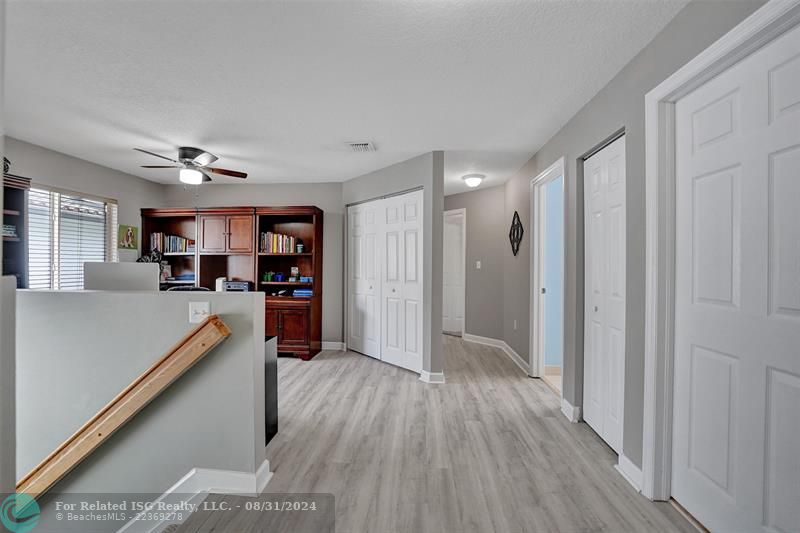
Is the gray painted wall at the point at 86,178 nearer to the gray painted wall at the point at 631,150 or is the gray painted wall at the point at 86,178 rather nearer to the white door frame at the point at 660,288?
the gray painted wall at the point at 631,150

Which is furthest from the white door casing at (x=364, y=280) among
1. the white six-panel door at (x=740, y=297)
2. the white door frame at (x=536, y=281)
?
the white six-panel door at (x=740, y=297)

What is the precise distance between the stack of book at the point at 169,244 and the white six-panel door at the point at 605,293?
205 inches

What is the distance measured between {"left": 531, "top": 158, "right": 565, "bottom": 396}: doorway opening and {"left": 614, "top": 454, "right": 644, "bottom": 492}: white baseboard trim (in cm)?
154

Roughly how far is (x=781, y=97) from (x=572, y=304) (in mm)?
1907

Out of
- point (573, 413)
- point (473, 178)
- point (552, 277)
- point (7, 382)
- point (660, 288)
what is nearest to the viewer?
point (7, 382)

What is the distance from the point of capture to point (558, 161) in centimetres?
338

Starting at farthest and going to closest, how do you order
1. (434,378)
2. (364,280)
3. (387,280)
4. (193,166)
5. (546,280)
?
(364,280)
(387,280)
(546,280)
(434,378)
(193,166)

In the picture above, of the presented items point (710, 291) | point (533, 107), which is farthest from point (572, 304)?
point (533, 107)

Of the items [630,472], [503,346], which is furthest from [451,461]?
[503,346]

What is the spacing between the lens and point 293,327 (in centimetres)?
511

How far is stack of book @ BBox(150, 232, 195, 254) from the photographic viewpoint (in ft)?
18.1

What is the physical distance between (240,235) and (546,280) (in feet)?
13.4

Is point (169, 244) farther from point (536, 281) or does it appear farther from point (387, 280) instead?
point (536, 281)

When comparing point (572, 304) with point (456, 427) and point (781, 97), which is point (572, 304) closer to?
point (456, 427)
